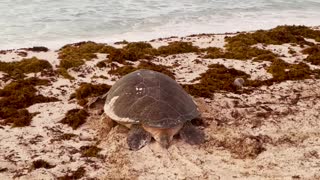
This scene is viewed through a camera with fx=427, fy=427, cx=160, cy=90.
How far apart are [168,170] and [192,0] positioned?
54.9 feet

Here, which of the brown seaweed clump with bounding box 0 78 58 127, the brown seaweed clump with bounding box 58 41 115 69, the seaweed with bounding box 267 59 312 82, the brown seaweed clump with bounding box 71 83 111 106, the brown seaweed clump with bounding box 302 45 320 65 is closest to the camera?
the brown seaweed clump with bounding box 0 78 58 127

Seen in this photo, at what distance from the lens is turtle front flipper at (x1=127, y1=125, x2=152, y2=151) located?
231 inches

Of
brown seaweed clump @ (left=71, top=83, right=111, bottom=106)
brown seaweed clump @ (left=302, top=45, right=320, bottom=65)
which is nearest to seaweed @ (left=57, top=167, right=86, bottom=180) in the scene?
brown seaweed clump @ (left=71, top=83, right=111, bottom=106)

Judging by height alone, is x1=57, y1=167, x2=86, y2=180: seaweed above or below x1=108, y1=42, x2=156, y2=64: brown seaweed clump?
below

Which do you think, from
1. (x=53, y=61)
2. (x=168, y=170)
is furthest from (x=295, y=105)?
(x=53, y=61)

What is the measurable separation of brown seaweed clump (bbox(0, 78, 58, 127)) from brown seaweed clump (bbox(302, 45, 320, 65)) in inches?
224

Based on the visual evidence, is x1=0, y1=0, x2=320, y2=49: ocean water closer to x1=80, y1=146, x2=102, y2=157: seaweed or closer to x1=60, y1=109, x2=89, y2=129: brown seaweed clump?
x1=60, y1=109, x2=89, y2=129: brown seaweed clump

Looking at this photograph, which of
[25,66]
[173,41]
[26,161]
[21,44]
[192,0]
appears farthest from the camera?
[192,0]

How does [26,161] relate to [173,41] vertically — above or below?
below

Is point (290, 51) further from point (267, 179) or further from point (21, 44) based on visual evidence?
point (21, 44)

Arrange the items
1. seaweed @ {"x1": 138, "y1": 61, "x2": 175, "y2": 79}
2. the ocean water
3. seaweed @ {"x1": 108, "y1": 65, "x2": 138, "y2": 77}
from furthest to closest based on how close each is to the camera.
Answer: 1. the ocean water
2. seaweed @ {"x1": 138, "y1": 61, "x2": 175, "y2": 79}
3. seaweed @ {"x1": 108, "y1": 65, "x2": 138, "y2": 77}

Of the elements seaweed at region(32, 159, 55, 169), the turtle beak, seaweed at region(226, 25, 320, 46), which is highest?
seaweed at region(226, 25, 320, 46)

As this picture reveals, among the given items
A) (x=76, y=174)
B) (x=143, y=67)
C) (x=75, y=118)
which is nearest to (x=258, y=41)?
(x=143, y=67)

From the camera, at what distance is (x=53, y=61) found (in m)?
9.41
